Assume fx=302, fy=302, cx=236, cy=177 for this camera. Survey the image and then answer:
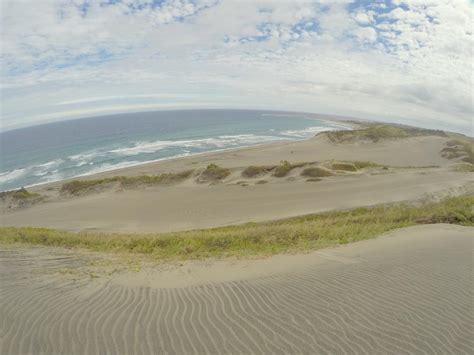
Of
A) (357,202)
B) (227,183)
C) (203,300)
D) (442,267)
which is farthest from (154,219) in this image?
(442,267)

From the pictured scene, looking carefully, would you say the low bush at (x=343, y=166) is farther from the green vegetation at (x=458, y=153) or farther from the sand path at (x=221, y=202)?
the green vegetation at (x=458, y=153)

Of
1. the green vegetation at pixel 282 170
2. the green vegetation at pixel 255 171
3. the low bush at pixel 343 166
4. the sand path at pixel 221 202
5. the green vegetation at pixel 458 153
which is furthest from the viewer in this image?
the green vegetation at pixel 458 153

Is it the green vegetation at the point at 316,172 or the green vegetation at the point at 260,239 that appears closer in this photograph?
the green vegetation at the point at 260,239

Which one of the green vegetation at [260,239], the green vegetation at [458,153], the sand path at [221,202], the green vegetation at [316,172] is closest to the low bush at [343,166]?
the green vegetation at [316,172]

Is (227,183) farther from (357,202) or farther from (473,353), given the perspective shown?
(473,353)

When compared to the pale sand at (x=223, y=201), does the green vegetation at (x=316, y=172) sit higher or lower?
higher

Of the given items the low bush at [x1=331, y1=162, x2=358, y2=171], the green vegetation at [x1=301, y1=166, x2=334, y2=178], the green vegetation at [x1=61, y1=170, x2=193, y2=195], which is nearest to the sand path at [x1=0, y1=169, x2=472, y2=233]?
the green vegetation at [x1=301, y1=166, x2=334, y2=178]

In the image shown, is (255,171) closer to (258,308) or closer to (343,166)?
(343,166)
